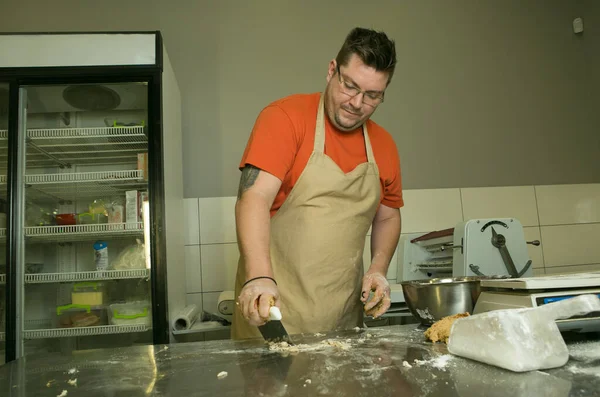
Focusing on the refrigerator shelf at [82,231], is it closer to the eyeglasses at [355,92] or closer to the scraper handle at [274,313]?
the eyeglasses at [355,92]

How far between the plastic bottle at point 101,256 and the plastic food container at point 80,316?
22 centimetres

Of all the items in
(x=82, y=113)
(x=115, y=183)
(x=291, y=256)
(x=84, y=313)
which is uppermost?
(x=82, y=113)

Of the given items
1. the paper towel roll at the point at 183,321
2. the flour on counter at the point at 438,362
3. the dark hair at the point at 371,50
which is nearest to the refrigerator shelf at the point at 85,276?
the paper towel roll at the point at 183,321

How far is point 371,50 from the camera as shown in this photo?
1.43m

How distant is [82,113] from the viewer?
111 inches

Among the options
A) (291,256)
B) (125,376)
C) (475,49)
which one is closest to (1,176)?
(291,256)

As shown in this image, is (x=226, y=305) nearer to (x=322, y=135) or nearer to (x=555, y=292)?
(x=322, y=135)

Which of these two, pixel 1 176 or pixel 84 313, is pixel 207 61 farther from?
pixel 84 313

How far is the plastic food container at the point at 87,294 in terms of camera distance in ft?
8.38

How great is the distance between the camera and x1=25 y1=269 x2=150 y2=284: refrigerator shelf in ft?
7.73

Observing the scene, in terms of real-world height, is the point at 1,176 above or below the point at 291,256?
above

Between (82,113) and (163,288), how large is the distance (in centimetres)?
122

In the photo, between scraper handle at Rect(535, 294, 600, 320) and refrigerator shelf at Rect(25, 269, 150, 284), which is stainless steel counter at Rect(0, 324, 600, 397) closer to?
scraper handle at Rect(535, 294, 600, 320)

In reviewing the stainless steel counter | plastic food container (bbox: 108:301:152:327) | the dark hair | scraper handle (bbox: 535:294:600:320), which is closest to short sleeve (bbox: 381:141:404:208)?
the dark hair
